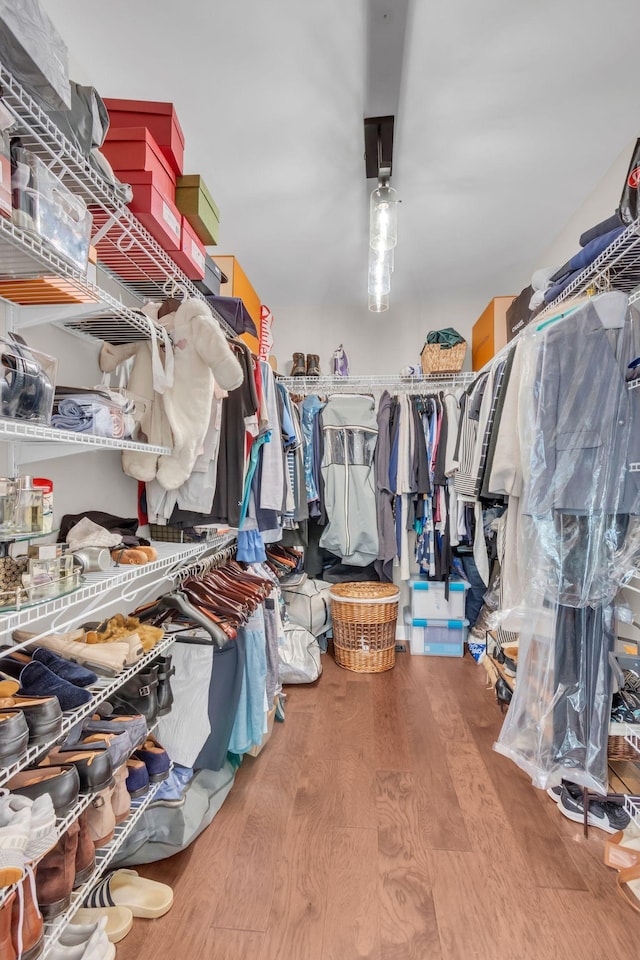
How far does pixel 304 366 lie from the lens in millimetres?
3430

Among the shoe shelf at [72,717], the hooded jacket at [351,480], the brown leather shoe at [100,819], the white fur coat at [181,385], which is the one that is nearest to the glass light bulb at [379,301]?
the hooded jacket at [351,480]

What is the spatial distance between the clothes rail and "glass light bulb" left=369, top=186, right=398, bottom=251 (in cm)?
117

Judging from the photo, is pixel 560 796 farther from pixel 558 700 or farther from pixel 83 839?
pixel 83 839

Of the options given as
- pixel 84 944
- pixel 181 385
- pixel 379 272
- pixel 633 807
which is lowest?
pixel 84 944

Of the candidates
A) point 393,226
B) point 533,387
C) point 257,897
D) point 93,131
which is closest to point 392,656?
point 257,897

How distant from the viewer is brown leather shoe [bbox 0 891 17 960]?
0.75 meters

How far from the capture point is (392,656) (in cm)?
295

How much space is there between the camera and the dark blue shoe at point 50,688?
0.94 m

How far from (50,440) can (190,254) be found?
827 millimetres

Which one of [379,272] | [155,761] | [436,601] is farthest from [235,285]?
[436,601]

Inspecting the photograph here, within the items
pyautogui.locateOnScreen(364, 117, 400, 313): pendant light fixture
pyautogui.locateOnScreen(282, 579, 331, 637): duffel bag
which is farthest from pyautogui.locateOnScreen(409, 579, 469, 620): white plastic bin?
pyautogui.locateOnScreen(364, 117, 400, 313): pendant light fixture

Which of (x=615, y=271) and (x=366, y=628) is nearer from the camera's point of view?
(x=615, y=271)

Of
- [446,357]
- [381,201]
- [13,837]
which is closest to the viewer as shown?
[13,837]

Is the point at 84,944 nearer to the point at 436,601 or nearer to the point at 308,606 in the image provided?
the point at 308,606
